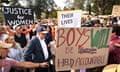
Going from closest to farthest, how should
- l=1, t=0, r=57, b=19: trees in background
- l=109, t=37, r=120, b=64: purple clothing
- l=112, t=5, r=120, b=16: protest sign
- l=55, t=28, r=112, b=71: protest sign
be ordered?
l=55, t=28, r=112, b=71: protest sign, l=109, t=37, r=120, b=64: purple clothing, l=112, t=5, r=120, b=16: protest sign, l=1, t=0, r=57, b=19: trees in background

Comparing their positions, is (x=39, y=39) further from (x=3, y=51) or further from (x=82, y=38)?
(x=3, y=51)

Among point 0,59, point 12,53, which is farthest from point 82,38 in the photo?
point 0,59

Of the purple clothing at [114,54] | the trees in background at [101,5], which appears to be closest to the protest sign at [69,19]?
the purple clothing at [114,54]

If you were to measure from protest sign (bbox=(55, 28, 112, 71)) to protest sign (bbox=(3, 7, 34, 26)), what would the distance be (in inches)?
180

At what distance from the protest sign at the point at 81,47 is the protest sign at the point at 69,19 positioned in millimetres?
1502

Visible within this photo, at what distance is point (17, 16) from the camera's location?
12.4 metres

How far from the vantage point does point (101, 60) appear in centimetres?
804

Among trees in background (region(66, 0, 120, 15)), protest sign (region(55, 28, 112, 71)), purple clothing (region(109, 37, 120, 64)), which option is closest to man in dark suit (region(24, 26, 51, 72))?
protest sign (region(55, 28, 112, 71))

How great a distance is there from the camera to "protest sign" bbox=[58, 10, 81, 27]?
9.53m

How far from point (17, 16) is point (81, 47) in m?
5.00

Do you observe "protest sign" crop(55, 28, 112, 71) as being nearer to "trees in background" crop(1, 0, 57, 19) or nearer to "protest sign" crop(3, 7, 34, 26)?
"protest sign" crop(3, 7, 34, 26)

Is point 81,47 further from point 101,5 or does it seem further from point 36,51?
point 101,5

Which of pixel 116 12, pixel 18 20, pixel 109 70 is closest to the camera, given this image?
pixel 109 70

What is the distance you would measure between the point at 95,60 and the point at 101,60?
15 cm
